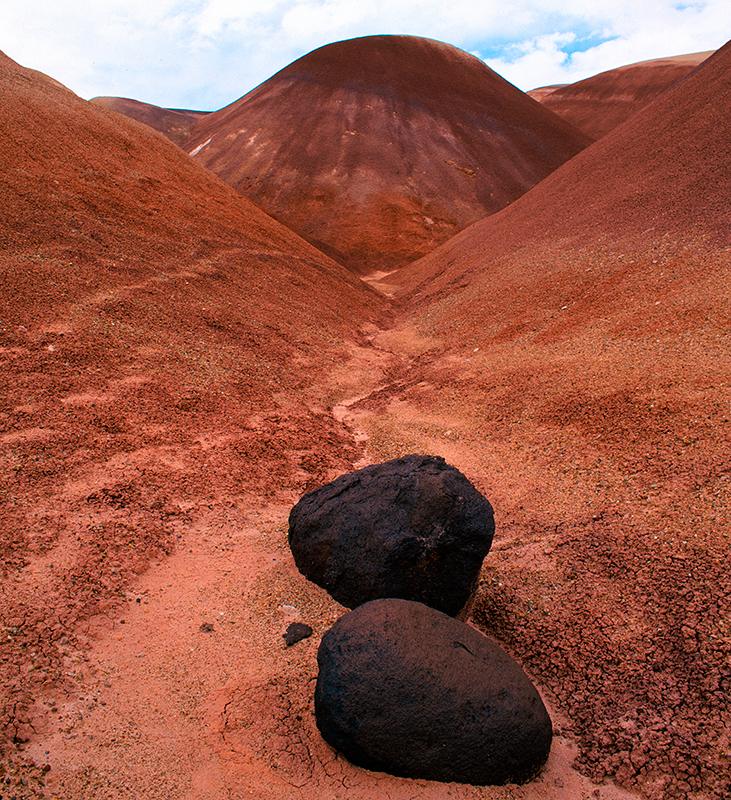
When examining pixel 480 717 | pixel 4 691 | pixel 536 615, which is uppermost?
pixel 4 691

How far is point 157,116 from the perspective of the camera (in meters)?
58.9

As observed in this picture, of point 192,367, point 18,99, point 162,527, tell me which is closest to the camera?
point 162,527

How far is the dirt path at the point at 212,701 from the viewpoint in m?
2.58

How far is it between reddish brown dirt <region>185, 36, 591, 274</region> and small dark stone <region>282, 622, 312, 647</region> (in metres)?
19.7

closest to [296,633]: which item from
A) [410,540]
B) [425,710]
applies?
[410,540]

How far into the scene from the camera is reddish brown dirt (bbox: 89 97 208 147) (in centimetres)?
5666

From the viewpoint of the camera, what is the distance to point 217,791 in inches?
99.4

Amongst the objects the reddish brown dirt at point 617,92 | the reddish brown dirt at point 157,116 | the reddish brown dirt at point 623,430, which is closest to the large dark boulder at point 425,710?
the reddish brown dirt at point 623,430

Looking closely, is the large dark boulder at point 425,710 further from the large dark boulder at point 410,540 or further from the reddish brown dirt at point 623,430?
the large dark boulder at point 410,540

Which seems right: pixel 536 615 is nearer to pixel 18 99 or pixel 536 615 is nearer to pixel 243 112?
pixel 18 99

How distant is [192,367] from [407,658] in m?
5.67

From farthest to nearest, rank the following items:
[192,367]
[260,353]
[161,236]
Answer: [161,236] → [260,353] → [192,367]

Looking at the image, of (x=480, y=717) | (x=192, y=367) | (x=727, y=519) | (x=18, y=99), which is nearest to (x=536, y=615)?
(x=480, y=717)

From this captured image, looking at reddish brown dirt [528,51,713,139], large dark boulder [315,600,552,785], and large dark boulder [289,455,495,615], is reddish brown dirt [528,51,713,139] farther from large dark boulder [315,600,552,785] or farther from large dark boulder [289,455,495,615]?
large dark boulder [315,600,552,785]
